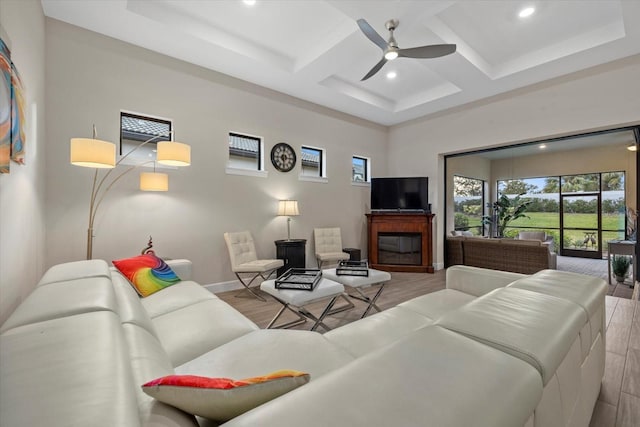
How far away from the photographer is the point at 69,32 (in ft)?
9.93

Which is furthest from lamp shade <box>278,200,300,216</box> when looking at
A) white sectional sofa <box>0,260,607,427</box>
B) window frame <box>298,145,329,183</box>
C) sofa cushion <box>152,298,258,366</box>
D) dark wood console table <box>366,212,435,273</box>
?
white sectional sofa <box>0,260,607,427</box>

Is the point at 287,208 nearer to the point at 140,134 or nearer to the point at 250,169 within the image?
the point at 250,169

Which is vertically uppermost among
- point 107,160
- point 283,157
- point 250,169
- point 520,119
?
point 520,119

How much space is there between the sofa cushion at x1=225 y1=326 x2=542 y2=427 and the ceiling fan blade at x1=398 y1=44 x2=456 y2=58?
3.04 metres

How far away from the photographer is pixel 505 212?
646 centimetres

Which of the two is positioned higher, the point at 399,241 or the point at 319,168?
the point at 319,168

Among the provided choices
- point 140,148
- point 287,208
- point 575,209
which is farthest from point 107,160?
point 575,209

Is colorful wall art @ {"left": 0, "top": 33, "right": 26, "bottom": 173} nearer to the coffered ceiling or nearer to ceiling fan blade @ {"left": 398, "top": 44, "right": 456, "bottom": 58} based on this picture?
the coffered ceiling

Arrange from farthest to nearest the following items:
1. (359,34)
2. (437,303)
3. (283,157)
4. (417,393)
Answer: (283,157) → (359,34) → (437,303) → (417,393)

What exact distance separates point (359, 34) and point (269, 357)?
3386mm

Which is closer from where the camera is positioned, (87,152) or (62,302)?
(62,302)

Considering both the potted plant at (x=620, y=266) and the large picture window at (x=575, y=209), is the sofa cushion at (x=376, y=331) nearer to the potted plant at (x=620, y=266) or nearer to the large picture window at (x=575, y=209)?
the potted plant at (x=620, y=266)

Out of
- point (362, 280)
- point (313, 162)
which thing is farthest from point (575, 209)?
point (362, 280)

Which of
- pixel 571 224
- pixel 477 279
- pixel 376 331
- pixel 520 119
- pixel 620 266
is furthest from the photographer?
pixel 571 224
